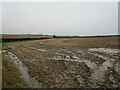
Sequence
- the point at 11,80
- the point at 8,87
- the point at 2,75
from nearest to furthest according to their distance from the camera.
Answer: the point at 8,87
the point at 11,80
the point at 2,75

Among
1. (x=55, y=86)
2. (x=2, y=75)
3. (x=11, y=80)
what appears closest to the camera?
(x=55, y=86)

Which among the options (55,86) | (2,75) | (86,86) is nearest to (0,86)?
(2,75)

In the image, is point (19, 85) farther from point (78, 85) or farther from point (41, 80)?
point (78, 85)

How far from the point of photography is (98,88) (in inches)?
134

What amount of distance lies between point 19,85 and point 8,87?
18.6 inches

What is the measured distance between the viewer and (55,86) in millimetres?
3488

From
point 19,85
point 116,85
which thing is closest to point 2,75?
point 19,85

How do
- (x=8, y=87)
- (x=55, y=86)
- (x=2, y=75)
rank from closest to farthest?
(x=8, y=87), (x=55, y=86), (x=2, y=75)

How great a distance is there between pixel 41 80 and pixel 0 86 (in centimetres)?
196

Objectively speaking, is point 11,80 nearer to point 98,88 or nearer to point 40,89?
point 40,89

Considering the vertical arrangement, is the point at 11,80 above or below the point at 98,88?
above

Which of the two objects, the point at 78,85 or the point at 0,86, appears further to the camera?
the point at 78,85

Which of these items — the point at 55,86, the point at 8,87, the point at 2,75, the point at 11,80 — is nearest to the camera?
the point at 8,87

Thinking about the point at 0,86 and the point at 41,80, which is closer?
the point at 0,86
